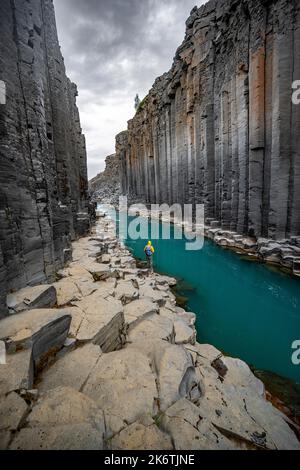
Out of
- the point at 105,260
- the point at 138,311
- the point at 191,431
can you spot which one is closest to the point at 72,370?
the point at 191,431

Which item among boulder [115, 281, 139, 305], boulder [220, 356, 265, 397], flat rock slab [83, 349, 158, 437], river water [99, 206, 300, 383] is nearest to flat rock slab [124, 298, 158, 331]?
boulder [115, 281, 139, 305]

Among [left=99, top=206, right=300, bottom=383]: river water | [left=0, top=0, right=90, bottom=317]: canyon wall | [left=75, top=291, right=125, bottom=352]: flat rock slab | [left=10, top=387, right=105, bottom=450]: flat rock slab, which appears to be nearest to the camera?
[left=10, top=387, right=105, bottom=450]: flat rock slab

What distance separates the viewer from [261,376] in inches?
212

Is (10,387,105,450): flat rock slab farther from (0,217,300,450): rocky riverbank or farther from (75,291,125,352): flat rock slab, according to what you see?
(75,291,125,352): flat rock slab

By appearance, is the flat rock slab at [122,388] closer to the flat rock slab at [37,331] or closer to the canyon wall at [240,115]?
the flat rock slab at [37,331]

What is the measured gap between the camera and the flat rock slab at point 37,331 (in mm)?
3297


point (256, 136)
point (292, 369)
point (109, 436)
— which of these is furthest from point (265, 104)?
point (109, 436)

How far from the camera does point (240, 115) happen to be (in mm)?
15336

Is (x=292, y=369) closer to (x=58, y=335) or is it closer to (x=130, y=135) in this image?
(x=58, y=335)

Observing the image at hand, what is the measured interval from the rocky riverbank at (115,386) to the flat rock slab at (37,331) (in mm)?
15

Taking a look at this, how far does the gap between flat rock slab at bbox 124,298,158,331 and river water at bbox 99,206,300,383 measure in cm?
211

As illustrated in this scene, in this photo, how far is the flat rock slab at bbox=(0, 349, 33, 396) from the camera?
8.67 feet

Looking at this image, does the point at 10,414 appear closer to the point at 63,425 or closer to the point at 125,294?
the point at 63,425
